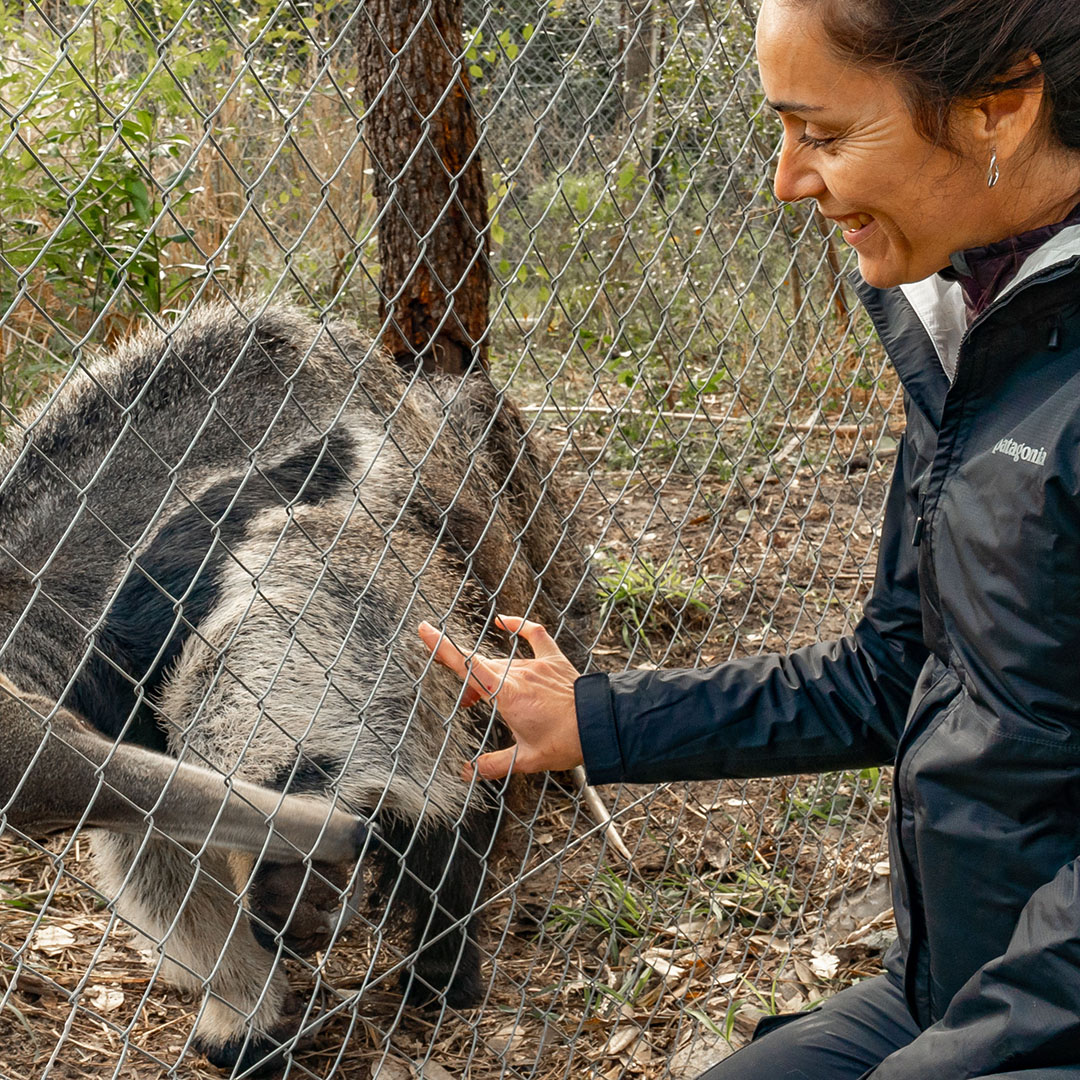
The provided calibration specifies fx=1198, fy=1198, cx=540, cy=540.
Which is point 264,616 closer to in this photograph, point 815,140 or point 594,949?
point 594,949

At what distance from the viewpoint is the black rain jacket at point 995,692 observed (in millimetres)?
1435

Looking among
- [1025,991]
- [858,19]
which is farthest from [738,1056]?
[858,19]

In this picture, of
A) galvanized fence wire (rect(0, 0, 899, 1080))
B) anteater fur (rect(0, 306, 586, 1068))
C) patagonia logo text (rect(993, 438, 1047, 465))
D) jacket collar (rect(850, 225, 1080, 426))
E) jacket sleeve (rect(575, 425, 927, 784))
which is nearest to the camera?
patagonia logo text (rect(993, 438, 1047, 465))

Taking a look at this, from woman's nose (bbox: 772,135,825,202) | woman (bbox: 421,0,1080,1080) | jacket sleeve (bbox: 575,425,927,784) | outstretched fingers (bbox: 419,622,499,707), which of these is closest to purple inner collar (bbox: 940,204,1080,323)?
woman (bbox: 421,0,1080,1080)

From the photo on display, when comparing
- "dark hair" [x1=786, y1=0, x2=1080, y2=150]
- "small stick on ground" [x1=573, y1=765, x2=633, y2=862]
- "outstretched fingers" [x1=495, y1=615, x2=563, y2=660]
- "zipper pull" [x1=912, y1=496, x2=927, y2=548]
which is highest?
"dark hair" [x1=786, y1=0, x2=1080, y2=150]

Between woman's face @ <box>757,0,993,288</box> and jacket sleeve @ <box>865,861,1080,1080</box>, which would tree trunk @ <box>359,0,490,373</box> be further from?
jacket sleeve @ <box>865,861,1080,1080</box>

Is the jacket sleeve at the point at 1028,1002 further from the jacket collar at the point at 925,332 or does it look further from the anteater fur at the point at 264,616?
the anteater fur at the point at 264,616

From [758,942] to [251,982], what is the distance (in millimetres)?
1342

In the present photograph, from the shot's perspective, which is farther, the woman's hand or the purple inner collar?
the woman's hand

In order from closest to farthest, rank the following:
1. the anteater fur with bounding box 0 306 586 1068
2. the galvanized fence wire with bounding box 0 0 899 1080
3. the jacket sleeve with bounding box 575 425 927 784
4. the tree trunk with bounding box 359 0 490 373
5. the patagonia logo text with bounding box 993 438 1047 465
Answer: the patagonia logo text with bounding box 993 438 1047 465
the jacket sleeve with bounding box 575 425 927 784
the galvanized fence wire with bounding box 0 0 899 1080
the anteater fur with bounding box 0 306 586 1068
the tree trunk with bounding box 359 0 490 373

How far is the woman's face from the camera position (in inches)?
59.5

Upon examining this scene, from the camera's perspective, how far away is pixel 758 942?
10.3 ft

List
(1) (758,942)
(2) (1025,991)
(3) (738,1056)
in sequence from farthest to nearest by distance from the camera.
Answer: (1) (758,942) → (3) (738,1056) → (2) (1025,991)

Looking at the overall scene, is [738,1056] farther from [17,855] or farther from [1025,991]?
[17,855]
